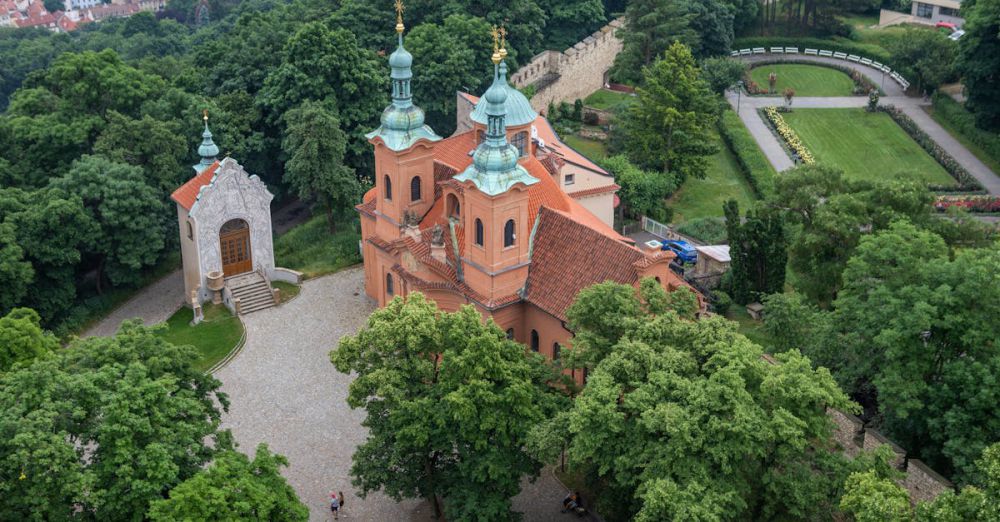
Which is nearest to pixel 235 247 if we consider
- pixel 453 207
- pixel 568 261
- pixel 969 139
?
pixel 453 207

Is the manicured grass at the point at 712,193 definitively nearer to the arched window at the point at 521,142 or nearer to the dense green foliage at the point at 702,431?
the arched window at the point at 521,142

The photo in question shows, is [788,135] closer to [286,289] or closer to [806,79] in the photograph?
[806,79]

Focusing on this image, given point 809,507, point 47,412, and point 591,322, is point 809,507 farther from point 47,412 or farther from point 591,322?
point 47,412

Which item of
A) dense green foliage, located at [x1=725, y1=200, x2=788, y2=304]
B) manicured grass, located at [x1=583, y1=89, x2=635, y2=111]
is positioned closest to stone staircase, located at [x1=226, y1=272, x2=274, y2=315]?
dense green foliage, located at [x1=725, y1=200, x2=788, y2=304]

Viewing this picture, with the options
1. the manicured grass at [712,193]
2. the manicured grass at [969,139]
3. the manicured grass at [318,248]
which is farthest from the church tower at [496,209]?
the manicured grass at [969,139]

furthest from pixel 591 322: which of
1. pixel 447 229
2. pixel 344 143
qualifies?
pixel 344 143

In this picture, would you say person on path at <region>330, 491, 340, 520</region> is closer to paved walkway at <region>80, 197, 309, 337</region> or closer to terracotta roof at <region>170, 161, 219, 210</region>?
paved walkway at <region>80, 197, 309, 337</region>
